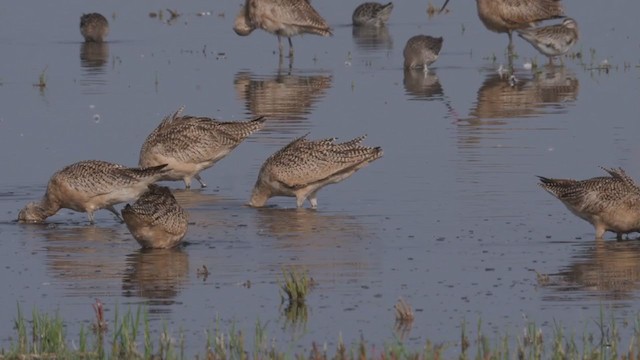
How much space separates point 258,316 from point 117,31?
2166 centimetres

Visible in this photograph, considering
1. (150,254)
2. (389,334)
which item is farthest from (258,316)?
(150,254)

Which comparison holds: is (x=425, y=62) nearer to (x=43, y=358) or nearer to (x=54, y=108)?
(x=54, y=108)

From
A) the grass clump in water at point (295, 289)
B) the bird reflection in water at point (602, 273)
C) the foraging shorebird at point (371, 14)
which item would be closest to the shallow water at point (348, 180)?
the bird reflection in water at point (602, 273)

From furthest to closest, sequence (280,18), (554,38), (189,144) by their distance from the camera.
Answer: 1. (280,18)
2. (554,38)
3. (189,144)

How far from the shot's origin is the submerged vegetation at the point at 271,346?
913 cm

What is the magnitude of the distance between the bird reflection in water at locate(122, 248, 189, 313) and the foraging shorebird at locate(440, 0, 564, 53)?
1531 cm

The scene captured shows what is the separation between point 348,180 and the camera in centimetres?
1697

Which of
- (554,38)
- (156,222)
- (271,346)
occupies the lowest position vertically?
(271,346)

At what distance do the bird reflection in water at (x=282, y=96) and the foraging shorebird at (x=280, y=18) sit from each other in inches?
118

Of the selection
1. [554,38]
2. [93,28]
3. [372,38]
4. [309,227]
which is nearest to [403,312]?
[309,227]

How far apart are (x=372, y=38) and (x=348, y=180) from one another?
1389cm

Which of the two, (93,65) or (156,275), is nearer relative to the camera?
(156,275)

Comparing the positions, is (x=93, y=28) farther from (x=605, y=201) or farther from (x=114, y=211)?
(x=605, y=201)

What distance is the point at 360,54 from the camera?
28359 mm
